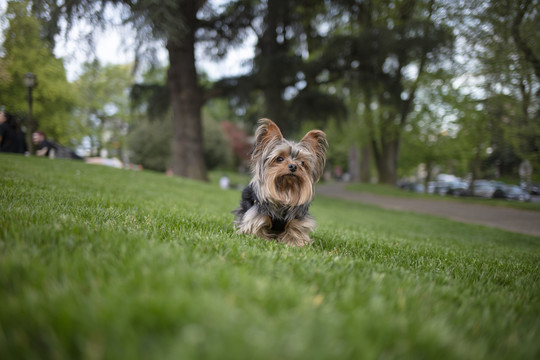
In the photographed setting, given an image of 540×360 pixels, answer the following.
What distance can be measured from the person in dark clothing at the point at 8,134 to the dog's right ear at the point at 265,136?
18.3 metres

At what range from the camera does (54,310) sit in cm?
136

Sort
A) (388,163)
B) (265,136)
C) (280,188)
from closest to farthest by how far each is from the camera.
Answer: (280,188) < (265,136) < (388,163)

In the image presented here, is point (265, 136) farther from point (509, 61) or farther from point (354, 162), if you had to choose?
point (354, 162)

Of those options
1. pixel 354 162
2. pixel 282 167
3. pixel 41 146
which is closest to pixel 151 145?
pixel 41 146

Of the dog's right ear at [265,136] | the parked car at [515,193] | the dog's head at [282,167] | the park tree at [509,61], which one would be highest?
the park tree at [509,61]

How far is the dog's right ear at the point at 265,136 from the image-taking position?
4508 millimetres

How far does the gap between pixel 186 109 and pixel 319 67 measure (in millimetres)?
8523

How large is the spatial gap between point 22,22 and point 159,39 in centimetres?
1361

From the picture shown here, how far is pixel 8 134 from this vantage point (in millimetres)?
16000

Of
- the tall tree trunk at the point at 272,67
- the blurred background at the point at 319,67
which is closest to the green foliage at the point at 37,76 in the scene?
the blurred background at the point at 319,67

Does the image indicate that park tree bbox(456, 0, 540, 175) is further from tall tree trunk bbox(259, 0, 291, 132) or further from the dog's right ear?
the dog's right ear

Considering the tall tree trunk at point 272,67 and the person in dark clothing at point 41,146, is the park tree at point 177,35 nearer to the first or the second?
the tall tree trunk at point 272,67

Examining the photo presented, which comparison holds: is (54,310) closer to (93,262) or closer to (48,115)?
(93,262)

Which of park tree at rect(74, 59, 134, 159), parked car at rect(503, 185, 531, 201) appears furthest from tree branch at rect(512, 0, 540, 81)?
park tree at rect(74, 59, 134, 159)
